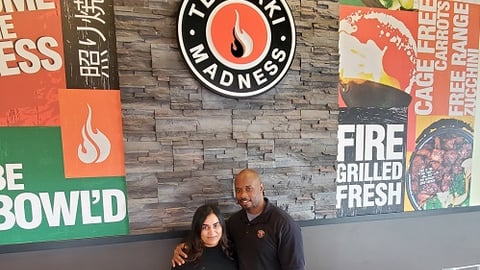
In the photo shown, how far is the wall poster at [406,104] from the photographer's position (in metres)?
2.42

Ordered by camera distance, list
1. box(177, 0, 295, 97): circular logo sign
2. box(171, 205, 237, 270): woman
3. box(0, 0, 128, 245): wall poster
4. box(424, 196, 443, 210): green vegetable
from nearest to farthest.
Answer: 1. box(171, 205, 237, 270): woman
2. box(0, 0, 128, 245): wall poster
3. box(177, 0, 295, 97): circular logo sign
4. box(424, 196, 443, 210): green vegetable

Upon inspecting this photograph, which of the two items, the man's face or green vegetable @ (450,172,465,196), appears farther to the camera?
green vegetable @ (450,172,465,196)

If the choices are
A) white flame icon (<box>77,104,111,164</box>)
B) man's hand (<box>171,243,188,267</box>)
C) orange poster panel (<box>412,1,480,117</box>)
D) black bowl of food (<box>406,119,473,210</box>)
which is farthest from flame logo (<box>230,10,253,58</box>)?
black bowl of food (<box>406,119,473,210</box>)

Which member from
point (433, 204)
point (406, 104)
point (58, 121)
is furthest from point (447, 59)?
point (58, 121)

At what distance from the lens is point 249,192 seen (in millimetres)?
1866

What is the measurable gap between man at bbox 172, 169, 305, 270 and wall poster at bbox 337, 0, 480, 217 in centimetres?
80

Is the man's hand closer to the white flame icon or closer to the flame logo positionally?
the white flame icon

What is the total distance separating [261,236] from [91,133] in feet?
3.95

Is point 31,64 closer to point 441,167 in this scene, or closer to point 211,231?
point 211,231

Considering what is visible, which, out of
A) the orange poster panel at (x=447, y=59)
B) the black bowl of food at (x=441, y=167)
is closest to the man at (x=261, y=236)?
the black bowl of food at (x=441, y=167)

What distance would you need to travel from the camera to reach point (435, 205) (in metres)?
2.67

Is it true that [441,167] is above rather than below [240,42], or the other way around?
below

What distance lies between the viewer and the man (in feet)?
5.88

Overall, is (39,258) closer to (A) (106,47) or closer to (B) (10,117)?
(B) (10,117)
